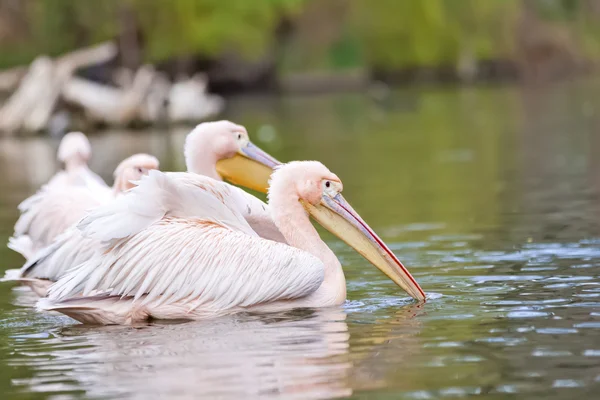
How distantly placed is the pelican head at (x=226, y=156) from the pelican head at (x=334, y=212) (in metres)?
1.17

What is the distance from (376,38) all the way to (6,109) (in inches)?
854

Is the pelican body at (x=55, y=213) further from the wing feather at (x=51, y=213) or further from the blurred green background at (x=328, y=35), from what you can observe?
the blurred green background at (x=328, y=35)

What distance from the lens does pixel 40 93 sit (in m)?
25.8

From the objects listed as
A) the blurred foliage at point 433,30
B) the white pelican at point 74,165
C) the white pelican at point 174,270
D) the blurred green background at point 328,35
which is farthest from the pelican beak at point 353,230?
the blurred foliage at point 433,30

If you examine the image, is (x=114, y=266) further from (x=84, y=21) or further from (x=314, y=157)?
(x=84, y=21)

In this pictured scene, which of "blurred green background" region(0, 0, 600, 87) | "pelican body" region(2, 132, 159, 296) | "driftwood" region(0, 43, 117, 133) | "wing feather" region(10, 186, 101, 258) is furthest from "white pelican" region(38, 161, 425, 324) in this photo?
"blurred green background" region(0, 0, 600, 87)

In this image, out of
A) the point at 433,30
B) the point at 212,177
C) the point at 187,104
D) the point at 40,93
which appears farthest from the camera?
the point at 433,30

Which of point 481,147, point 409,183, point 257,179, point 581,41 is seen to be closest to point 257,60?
point 581,41

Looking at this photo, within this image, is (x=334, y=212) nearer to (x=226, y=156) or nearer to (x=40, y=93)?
(x=226, y=156)

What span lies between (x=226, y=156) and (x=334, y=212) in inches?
53.0

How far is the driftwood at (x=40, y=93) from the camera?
25.7 metres

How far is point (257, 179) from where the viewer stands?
8.25m

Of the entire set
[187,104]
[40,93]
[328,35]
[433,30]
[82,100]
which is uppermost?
[328,35]

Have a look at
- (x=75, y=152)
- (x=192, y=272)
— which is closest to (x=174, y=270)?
(x=192, y=272)
